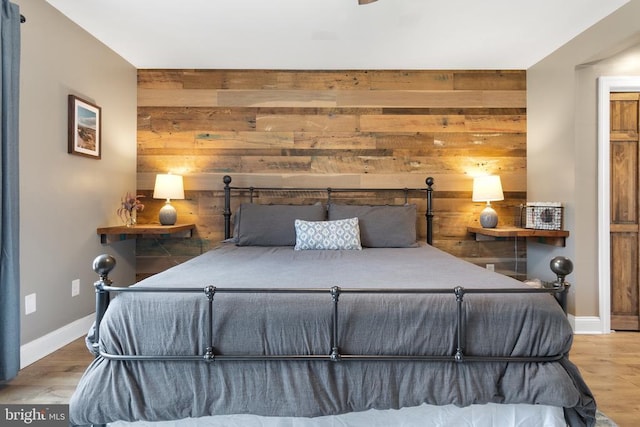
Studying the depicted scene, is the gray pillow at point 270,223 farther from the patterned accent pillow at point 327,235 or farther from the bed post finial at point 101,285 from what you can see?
the bed post finial at point 101,285

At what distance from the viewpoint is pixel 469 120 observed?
11.8ft

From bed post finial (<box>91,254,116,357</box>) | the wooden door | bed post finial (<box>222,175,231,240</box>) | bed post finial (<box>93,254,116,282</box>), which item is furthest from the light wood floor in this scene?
bed post finial (<box>222,175,231,240</box>)

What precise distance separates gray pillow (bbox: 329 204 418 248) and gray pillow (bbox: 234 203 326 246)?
0.79 ft

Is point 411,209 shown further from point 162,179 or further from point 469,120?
point 162,179

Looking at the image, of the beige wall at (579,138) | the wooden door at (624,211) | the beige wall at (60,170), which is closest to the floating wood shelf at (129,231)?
the beige wall at (60,170)

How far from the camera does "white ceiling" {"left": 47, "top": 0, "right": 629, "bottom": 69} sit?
8.18 feet

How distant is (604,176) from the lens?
2959 mm

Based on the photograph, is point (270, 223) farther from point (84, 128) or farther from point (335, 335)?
point (335, 335)

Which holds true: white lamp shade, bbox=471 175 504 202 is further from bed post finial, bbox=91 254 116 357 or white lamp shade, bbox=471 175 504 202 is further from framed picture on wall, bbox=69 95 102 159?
framed picture on wall, bbox=69 95 102 159

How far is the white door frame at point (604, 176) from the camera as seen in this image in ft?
9.68

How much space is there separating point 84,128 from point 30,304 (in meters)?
1.36

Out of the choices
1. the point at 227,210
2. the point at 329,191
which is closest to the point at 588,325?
the point at 329,191

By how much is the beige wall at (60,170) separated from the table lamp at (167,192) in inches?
15.5

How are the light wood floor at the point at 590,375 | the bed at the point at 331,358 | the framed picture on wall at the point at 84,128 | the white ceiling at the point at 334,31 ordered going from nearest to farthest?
the bed at the point at 331,358 < the light wood floor at the point at 590,375 < the white ceiling at the point at 334,31 < the framed picture on wall at the point at 84,128
